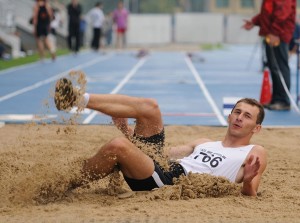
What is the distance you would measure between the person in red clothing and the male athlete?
21.4 ft

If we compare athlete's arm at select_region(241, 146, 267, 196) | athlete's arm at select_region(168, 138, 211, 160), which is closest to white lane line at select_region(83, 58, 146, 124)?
athlete's arm at select_region(168, 138, 211, 160)

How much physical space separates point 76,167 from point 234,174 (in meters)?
1.25

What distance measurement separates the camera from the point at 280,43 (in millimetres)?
13164

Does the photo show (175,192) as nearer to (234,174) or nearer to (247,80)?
(234,174)

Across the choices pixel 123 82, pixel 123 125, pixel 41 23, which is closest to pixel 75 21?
pixel 41 23

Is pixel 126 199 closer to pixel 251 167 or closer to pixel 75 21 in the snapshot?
pixel 251 167

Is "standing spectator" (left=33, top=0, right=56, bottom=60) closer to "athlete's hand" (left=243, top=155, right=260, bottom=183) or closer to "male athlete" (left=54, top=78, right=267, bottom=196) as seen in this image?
"male athlete" (left=54, top=78, right=267, bottom=196)

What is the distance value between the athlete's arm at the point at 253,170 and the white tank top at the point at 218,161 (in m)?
0.11

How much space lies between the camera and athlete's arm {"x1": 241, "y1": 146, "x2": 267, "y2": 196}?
6152 millimetres

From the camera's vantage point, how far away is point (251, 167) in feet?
20.2

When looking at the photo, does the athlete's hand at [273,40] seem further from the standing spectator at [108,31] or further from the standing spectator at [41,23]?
the standing spectator at [108,31]

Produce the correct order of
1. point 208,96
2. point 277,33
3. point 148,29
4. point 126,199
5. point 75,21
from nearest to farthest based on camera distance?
point 126,199 → point 277,33 → point 208,96 → point 75,21 → point 148,29

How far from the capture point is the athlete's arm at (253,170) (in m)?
6.15

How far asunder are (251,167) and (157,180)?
0.77m
